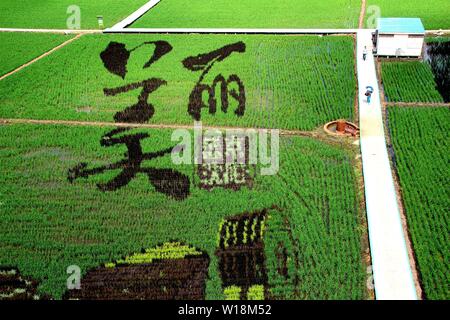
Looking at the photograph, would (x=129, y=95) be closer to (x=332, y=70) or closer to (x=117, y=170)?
(x=117, y=170)

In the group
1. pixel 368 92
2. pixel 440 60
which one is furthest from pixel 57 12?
pixel 440 60

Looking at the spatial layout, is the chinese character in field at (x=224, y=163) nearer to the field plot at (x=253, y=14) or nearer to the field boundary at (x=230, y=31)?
the field boundary at (x=230, y=31)

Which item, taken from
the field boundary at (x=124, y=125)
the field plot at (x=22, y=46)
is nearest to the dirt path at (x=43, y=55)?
the field plot at (x=22, y=46)

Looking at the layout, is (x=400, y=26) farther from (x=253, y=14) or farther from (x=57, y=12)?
(x=57, y=12)

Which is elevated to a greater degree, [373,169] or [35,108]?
[35,108]

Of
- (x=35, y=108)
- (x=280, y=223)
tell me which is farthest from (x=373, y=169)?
(x=35, y=108)

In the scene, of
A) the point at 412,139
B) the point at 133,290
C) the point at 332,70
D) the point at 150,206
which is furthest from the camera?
the point at 332,70

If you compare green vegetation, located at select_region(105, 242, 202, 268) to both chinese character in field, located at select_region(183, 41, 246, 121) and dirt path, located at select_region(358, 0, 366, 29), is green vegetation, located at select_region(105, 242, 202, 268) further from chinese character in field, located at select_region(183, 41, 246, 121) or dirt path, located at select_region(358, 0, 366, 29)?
dirt path, located at select_region(358, 0, 366, 29)
